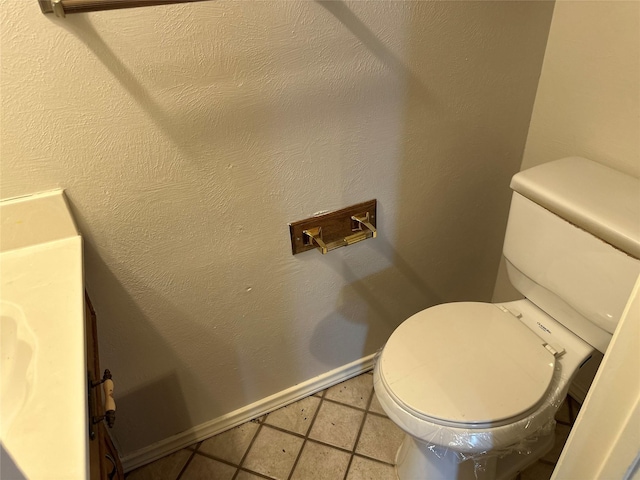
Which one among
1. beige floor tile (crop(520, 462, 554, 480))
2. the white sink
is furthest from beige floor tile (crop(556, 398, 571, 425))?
the white sink

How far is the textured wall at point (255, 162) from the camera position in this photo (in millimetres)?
950

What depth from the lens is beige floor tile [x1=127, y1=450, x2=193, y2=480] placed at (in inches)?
58.2

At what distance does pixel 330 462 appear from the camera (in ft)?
4.88

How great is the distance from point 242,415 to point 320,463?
1.00 ft

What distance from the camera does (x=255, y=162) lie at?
1165 millimetres

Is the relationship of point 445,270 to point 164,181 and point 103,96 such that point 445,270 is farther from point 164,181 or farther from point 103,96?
point 103,96

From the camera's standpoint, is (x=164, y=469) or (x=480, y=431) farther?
(x=164, y=469)

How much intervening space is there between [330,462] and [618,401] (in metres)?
1.13

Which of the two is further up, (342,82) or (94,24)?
(94,24)

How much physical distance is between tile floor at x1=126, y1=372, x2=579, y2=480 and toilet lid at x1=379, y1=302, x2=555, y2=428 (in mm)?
441

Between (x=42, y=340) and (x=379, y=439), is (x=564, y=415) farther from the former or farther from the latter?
(x=42, y=340)

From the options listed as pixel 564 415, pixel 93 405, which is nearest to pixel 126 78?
pixel 93 405

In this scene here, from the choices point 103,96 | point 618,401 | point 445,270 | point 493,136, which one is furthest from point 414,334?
point 103,96

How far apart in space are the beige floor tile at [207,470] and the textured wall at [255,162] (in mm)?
129
